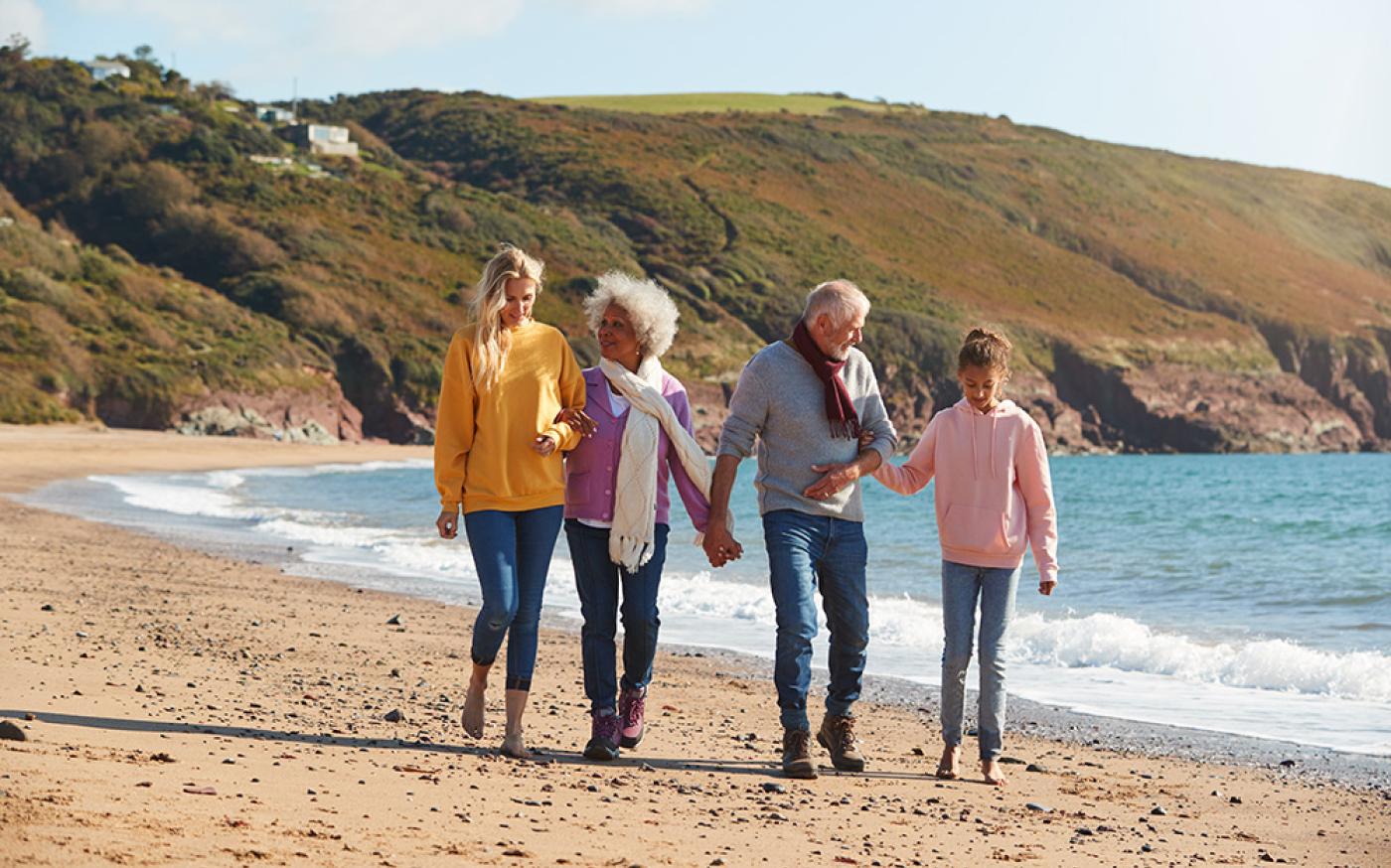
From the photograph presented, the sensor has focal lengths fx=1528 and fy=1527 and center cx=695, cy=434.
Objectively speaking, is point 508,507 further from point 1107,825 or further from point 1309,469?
point 1309,469

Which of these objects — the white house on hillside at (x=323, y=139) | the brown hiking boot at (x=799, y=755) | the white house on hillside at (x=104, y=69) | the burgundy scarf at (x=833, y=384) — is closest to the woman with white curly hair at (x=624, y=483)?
the burgundy scarf at (x=833, y=384)

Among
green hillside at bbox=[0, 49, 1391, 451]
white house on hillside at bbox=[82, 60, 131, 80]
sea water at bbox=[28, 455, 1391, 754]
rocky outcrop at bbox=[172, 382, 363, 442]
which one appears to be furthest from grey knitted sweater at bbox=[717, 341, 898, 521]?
white house on hillside at bbox=[82, 60, 131, 80]

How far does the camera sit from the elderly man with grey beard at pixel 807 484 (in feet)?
18.6

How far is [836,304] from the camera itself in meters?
5.67

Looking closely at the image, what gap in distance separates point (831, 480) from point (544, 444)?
41.8 inches

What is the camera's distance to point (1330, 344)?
107m

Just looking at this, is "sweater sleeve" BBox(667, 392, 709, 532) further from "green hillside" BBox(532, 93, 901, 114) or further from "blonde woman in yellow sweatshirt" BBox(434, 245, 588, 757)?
"green hillside" BBox(532, 93, 901, 114)

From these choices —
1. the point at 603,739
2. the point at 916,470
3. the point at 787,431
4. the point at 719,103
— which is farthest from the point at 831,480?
the point at 719,103

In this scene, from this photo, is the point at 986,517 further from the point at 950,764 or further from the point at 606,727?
the point at 606,727

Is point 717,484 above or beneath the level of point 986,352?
beneath

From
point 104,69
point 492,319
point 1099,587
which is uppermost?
point 104,69

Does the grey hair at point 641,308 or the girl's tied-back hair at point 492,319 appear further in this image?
the grey hair at point 641,308

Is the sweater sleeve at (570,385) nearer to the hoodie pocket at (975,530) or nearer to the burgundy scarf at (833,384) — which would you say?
the burgundy scarf at (833,384)

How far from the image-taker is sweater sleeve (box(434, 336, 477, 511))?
5.68 meters
